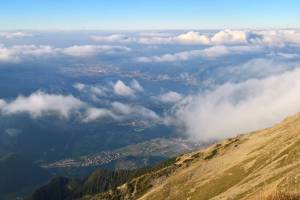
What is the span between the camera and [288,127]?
7672 inches

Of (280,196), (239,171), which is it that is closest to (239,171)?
(239,171)

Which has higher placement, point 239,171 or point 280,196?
point 280,196

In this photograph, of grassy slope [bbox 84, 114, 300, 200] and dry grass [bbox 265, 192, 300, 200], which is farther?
grassy slope [bbox 84, 114, 300, 200]

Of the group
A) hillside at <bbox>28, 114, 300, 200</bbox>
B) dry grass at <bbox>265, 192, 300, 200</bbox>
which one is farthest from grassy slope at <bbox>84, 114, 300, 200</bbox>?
dry grass at <bbox>265, 192, 300, 200</bbox>

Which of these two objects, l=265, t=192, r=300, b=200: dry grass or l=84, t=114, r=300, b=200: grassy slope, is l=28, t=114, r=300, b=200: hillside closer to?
l=84, t=114, r=300, b=200: grassy slope

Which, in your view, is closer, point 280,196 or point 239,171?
point 280,196

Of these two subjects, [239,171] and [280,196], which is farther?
[239,171]

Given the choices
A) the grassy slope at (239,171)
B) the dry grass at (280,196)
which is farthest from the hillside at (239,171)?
the dry grass at (280,196)

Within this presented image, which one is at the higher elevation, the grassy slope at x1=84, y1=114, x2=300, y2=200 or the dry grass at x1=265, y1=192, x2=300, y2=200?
the dry grass at x1=265, y1=192, x2=300, y2=200

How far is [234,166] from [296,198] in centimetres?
13445

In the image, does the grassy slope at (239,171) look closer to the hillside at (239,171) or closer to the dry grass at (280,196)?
the hillside at (239,171)

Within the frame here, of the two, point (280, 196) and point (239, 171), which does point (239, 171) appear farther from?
point (280, 196)

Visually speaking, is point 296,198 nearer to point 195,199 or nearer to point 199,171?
point 195,199

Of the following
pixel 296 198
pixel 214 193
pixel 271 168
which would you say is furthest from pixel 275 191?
pixel 214 193
